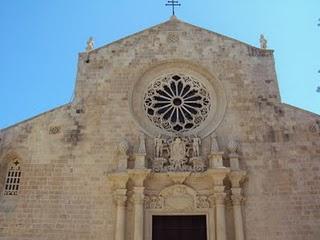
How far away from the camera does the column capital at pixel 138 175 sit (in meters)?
10.4

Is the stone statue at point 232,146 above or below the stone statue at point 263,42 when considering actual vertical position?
below

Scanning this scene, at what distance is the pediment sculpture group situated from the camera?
35.3 feet

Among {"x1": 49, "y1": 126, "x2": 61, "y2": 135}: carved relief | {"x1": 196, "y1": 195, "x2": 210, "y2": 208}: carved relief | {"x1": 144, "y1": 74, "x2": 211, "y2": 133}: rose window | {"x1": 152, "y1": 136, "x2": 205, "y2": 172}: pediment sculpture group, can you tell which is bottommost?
{"x1": 196, "y1": 195, "x2": 210, "y2": 208}: carved relief

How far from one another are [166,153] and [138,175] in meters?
1.07

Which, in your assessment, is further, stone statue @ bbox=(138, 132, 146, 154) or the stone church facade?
stone statue @ bbox=(138, 132, 146, 154)

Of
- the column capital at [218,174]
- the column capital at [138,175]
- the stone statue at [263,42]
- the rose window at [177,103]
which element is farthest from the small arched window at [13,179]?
the stone statue at [263,42]

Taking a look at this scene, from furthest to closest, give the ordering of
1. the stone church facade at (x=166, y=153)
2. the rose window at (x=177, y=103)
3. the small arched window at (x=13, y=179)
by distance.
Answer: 1. the rose window at (x=177, y=103)
2. the small arched window at (x=13, y=179)
3. the stone church facade at (x=166, y=153)

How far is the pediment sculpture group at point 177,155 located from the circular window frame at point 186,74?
→ 353 millimetres

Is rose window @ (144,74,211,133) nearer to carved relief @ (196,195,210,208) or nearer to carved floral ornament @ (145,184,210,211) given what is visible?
carved floral ornament @ (145,184,210,211)

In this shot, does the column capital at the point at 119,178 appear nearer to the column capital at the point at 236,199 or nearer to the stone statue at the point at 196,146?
the stone statue at the point at 196,146

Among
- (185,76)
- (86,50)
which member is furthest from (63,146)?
(185,76)

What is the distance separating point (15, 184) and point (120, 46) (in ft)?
17.2

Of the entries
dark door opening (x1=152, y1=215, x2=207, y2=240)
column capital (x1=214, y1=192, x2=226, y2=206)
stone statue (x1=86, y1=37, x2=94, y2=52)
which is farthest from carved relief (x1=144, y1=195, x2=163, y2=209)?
stone statue (x1=86, y1=37, x2=94, y2=52)

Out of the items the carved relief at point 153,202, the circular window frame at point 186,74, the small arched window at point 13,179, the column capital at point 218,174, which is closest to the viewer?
the column capital at point 218,174
